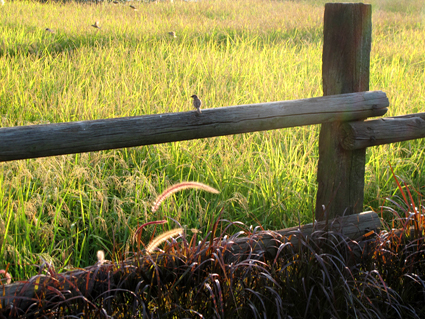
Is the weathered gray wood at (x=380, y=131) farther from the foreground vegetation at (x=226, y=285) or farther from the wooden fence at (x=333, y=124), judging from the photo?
the foreground vegetation at (x=226, y=285)

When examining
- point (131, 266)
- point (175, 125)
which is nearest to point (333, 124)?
point (175, 125)

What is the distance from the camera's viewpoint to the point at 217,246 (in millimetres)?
1755

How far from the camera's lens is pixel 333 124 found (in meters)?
2.09

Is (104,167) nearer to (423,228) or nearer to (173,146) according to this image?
(173,146)

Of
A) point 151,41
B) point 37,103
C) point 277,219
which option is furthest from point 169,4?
point 277,219

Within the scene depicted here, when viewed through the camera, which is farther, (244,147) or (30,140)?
(244,147)

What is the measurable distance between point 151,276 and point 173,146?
58.4 inches

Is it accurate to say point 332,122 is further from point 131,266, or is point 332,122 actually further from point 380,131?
point 131,266

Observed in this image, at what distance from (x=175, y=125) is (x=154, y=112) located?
209 cm

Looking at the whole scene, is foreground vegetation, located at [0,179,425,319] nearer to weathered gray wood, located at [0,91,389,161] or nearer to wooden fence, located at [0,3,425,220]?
wooden fence, located at [0,3,425,220]

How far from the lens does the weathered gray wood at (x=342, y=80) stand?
2014mm

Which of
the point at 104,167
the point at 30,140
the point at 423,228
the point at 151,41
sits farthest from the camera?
the point at 151,41

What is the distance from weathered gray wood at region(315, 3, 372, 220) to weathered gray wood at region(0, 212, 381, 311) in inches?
3.7

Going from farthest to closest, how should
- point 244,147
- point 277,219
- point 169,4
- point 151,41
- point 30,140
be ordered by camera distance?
point 169,4 < point 151,41 < point 244,147 < point 277,219 < point 30,140
